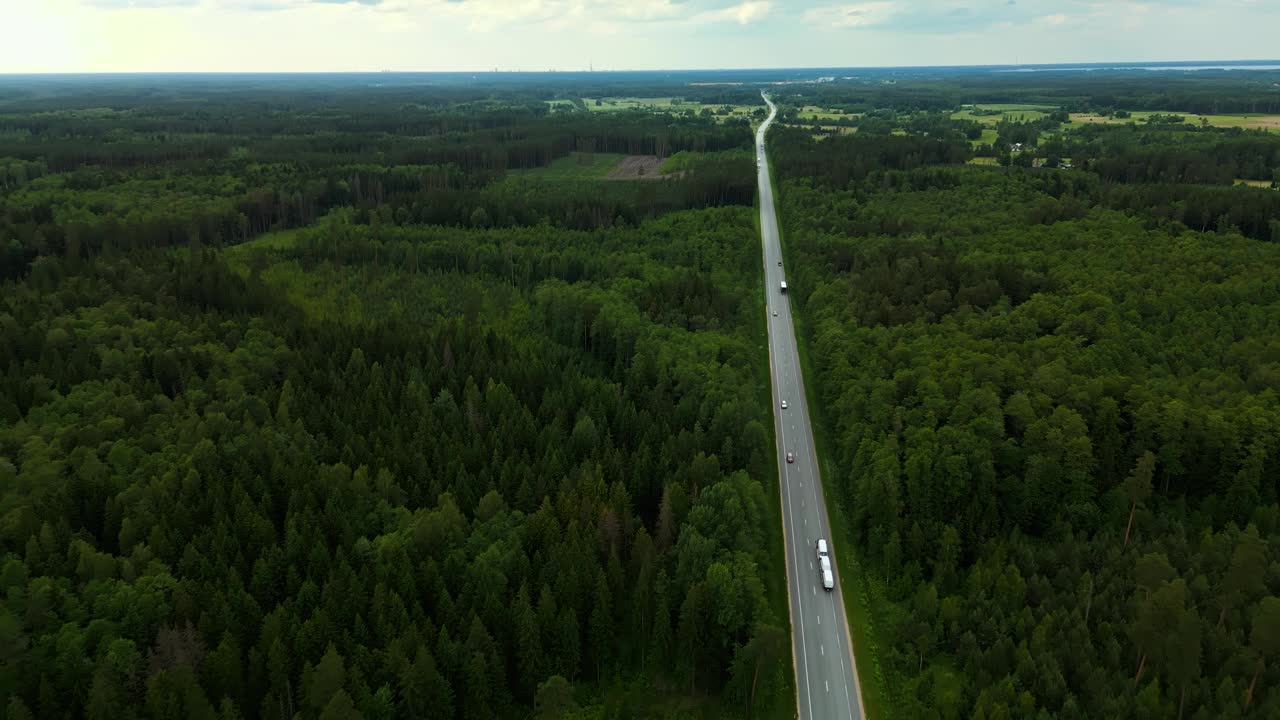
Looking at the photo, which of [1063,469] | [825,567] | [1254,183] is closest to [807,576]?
[825,567]

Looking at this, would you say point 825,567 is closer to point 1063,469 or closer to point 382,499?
point 1063,469

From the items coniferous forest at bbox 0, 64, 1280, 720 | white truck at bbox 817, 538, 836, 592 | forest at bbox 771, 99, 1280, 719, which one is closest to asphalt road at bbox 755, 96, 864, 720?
white truck at bbox 817, 538, 836, 592

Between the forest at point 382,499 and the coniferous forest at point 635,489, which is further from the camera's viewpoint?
the coniferous forest at point 635,489

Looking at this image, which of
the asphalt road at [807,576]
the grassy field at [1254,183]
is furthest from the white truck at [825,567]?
the grassy field at [1254,183]

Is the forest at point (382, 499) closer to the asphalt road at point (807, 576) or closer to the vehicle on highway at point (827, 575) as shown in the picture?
the asphalt road at point (807, 576)

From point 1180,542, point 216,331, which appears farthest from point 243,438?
point 1180,542

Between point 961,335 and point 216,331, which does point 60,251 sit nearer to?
point 216,331
